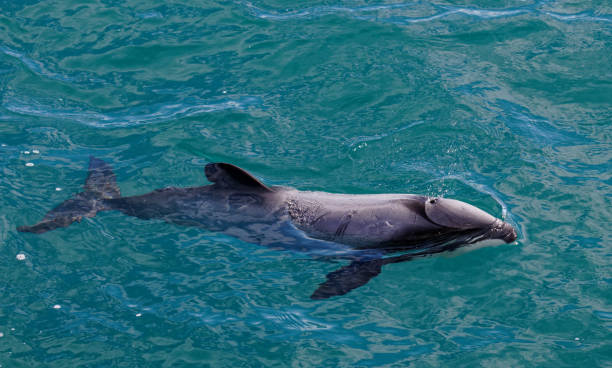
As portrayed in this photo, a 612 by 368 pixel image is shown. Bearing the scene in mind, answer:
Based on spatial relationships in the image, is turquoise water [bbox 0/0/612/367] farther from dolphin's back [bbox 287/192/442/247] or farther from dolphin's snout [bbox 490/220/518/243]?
dolphin's back [bbox 287/192/442/247]

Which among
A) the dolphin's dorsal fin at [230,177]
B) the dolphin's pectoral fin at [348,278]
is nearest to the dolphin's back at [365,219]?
the dolphin's pectoral fin at [348,278]

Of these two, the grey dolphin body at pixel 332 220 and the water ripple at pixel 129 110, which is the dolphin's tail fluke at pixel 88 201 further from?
the water ripple at pixel 129 110

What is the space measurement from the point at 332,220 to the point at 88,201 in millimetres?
3768

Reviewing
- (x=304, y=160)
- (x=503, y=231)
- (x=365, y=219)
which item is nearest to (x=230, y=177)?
(x=365, y=219)

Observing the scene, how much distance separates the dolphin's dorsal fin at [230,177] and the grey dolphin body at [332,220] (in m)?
0.01

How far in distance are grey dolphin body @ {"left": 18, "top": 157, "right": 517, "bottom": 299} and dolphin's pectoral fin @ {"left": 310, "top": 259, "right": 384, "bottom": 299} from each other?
13 millimetres

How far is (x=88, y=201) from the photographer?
34.3ft

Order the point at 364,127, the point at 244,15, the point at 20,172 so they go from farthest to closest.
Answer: the point at 244,15
the point at 364,127
the point at 20,172

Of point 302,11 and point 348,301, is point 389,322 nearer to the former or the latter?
point 348,301

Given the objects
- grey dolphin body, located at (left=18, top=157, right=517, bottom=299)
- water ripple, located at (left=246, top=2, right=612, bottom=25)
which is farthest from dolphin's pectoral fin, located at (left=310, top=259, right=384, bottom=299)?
water ripple, located at (left=246, top=2, right=612, bottom=25)

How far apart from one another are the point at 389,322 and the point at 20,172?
6.47 metres

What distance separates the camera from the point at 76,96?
13.4 meters

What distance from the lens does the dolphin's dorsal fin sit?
955 centimetres

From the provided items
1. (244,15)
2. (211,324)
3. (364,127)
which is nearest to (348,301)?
(211,324)
